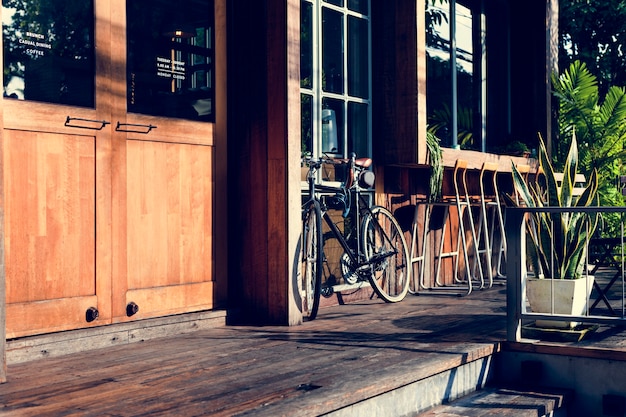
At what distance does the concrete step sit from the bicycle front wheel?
181 cm

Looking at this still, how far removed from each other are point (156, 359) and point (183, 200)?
1155 mm

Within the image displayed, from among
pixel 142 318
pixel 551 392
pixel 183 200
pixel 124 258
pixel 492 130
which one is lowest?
pixel 551 392

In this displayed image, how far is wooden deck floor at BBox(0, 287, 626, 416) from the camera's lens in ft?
9.59

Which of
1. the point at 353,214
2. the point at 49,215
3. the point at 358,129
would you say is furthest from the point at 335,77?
the point at 49,215

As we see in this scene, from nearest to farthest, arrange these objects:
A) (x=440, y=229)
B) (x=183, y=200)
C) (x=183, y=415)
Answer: (x=183, y=415), (x=183, y=200), (x=440, y=229)

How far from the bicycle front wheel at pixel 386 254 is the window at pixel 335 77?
1.78ft

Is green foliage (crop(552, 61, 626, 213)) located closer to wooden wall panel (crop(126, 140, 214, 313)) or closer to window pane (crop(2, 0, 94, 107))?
wooden wall panel (crop(126, 140, 214, 313))

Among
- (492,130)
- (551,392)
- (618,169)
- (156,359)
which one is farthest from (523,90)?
(156,359)

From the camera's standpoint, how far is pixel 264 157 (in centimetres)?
489

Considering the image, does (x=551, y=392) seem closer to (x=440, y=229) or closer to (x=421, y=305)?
(x=421, y=305)

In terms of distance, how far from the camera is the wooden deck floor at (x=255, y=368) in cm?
292

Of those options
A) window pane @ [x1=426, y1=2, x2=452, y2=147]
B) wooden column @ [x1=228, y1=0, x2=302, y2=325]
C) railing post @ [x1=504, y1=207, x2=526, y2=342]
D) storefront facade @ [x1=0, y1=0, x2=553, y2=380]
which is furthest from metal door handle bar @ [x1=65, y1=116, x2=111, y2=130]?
window pane @ [x1=426, y1=2, x2=452, y2=147]

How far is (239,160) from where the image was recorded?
4.99 m

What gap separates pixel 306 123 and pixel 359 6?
4.03 feet
